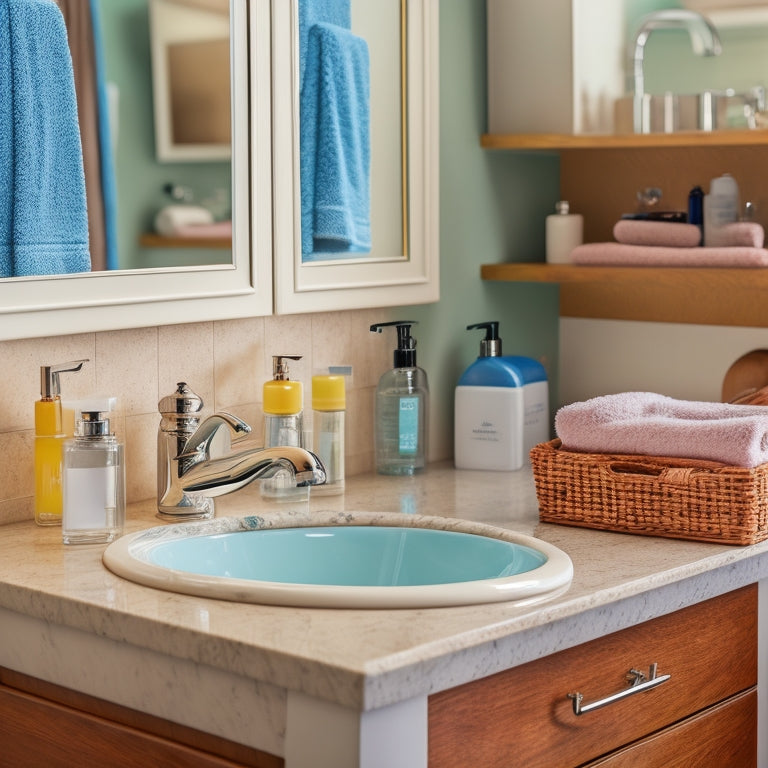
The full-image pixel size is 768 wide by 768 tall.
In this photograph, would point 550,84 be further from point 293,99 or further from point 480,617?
point 480,617

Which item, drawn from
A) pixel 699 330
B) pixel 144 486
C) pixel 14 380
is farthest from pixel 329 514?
pixel 699 330

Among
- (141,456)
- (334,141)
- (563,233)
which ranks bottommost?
(141,456)

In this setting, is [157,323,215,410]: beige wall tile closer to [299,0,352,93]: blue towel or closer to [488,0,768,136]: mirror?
[299,0,352,93]: blue towel

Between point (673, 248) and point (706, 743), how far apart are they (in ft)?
2.74

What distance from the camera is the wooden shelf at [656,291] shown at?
2.07m

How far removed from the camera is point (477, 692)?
4.26 ft

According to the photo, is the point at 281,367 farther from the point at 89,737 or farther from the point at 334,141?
the point at 89,737

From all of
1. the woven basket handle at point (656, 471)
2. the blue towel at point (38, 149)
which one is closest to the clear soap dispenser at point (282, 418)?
the blue towel at point (38, 149)

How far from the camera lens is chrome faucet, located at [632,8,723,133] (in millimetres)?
2088

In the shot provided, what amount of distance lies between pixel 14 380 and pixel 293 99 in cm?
61

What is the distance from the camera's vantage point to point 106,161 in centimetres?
171

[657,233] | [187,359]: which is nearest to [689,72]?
[657,233]

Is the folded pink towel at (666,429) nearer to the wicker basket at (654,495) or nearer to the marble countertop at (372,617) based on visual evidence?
the wicker basket at (654,495)

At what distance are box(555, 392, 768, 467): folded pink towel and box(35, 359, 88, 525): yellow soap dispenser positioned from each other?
0.66m
